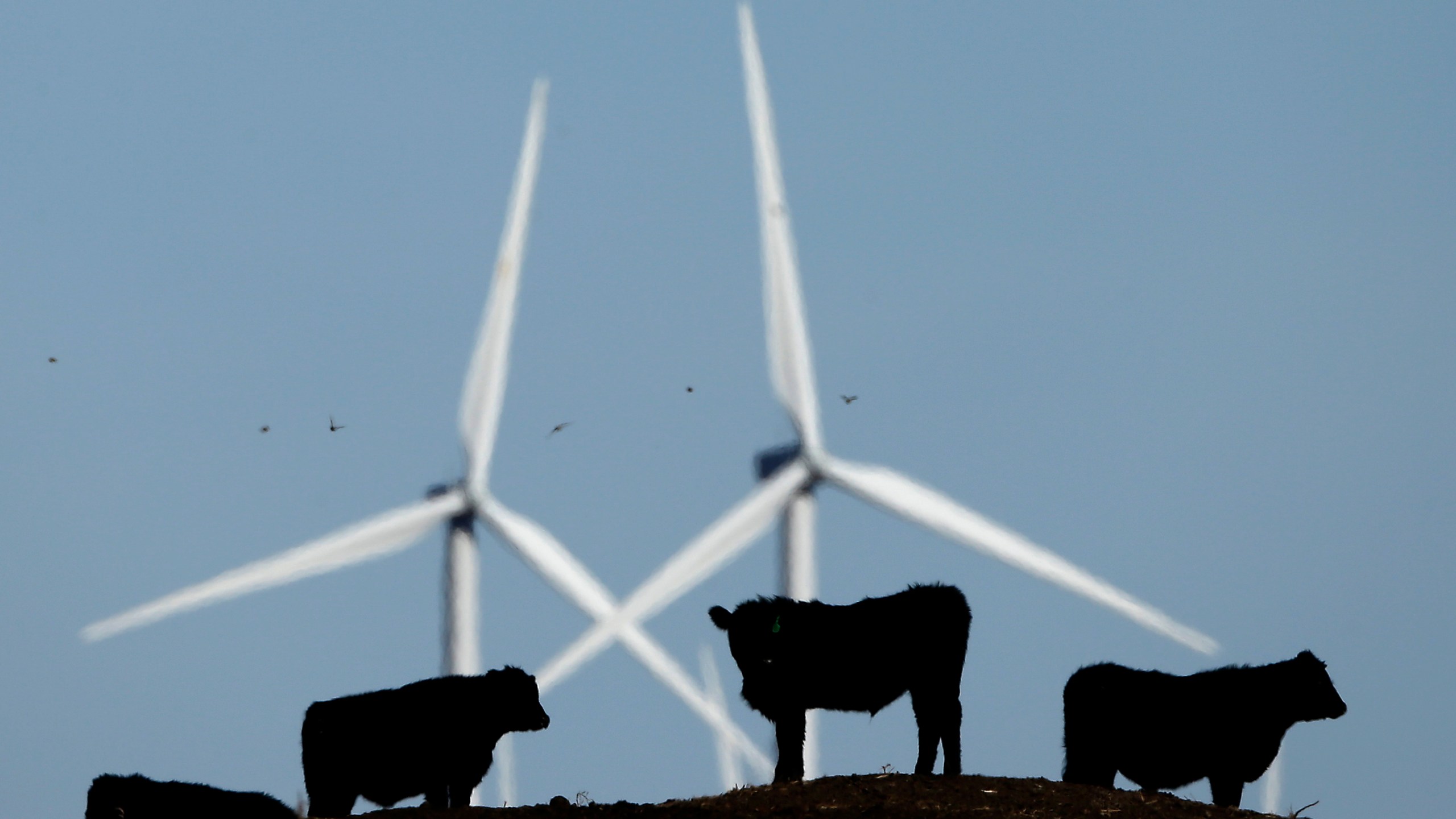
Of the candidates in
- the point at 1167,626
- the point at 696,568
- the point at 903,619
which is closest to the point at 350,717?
the point at 903,619

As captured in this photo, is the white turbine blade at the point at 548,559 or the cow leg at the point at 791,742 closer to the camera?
the cow leg at the point at 791,742

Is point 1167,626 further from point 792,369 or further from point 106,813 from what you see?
point 106,813

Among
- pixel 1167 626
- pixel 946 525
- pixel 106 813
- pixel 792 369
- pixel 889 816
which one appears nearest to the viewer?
pixel 889 816

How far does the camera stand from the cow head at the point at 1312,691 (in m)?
31.5

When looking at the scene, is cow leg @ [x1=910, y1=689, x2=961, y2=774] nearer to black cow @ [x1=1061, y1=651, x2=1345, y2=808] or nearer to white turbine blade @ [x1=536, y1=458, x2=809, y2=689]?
black cow @ [x1=1061, y1=651, x2=1345, y2=808]

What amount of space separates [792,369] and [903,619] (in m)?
27.9

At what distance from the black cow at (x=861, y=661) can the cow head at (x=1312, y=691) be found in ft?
13.1

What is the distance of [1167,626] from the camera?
151ft

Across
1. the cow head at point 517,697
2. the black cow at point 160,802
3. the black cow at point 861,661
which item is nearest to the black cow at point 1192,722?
the black cow at point 861,661

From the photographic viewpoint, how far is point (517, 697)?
32656 mm

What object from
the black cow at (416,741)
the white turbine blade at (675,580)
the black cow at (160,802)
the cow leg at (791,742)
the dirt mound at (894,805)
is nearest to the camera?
the dirt mound at (894,805)

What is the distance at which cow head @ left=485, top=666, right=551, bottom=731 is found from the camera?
32.6 meters

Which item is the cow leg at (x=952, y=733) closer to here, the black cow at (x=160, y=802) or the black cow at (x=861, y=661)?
the black cow at (x=861, y=661)

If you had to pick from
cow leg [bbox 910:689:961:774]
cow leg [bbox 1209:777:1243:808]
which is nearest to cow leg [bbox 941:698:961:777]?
cow leg [bbox 910:689:961:774]
